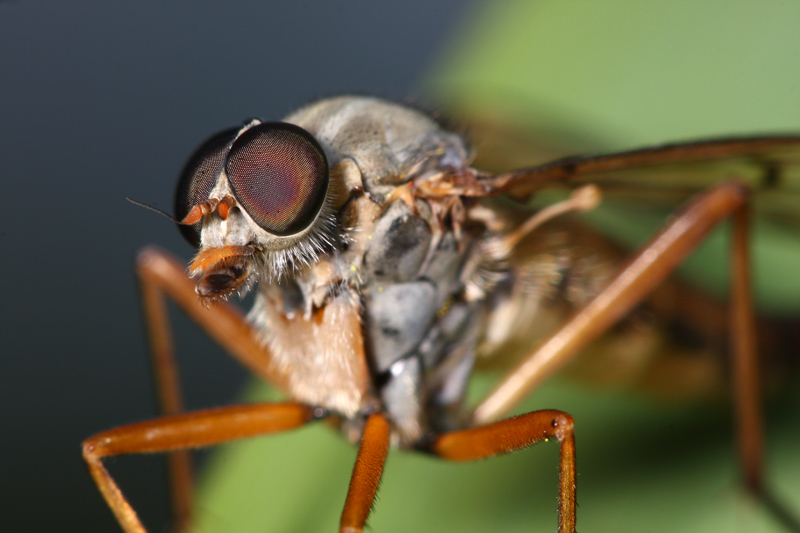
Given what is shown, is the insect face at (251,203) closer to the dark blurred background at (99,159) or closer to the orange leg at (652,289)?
the dark blurred background at (99,159)

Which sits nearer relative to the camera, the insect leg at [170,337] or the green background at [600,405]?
the green background at [600,405]

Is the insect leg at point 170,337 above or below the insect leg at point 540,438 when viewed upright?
Answer: below

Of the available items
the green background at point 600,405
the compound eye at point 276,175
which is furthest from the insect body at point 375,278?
the green background at point 600,405

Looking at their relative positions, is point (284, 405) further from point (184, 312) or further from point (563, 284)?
point (563, 284)

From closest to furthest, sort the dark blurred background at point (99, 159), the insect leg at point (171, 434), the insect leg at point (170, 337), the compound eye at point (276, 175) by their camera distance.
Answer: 1. the compound eye at point (276, 175)
2. the insect leg at point (171, 434)
3. the dark blurred background at point (99, 159)
4. the insect leg at point (170, 337)

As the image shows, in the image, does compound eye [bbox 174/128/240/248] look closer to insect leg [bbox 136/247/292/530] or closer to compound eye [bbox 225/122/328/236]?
compound eye [bbox 225/122/328/236]

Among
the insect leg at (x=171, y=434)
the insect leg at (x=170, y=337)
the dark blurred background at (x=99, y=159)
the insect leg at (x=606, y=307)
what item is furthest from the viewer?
the insect leg at (x=170, y=337)

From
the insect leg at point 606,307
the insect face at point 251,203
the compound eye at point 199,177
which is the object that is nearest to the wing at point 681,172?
the insect leg at point 606,307

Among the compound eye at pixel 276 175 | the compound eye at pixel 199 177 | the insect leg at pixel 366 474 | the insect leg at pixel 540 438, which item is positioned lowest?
the insect leg at pixel 366 474

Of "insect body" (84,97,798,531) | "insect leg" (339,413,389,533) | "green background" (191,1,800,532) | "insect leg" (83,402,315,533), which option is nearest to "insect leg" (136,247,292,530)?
"insect body" (84,97,798,531)
